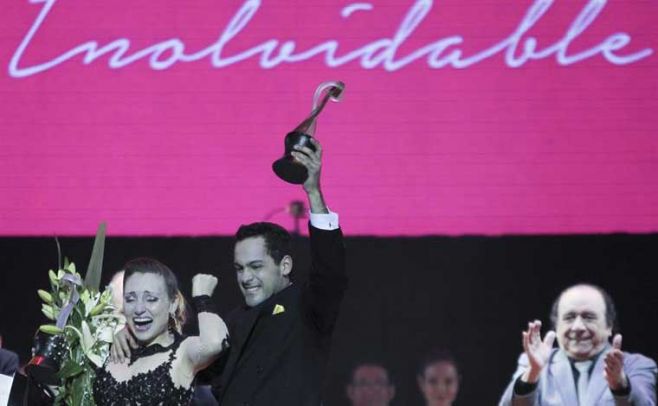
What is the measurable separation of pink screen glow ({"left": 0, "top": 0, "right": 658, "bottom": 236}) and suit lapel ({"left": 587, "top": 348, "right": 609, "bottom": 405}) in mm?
560

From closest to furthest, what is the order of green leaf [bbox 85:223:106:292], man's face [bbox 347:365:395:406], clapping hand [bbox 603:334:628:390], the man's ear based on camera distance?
the man's ear, green leaf [bbox 85:223:106:292], clapping hand [bbox 603:334:628:390], man's face [bbox 347:365:395:406]

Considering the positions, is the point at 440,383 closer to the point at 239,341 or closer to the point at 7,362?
the point at 7,362

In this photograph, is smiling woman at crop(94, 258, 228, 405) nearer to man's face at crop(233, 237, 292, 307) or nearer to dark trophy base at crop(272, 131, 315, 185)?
man's face at crop(233, 237, 292, 307)

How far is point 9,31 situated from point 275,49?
1.14 m

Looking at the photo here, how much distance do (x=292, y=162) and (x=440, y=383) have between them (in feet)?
7.16

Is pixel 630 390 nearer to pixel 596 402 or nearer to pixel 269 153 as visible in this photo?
pixel 596 402

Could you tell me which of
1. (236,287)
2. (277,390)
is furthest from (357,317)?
(277,390)

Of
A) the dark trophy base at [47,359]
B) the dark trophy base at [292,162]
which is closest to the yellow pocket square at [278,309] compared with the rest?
the dark trophy base at [292,162]

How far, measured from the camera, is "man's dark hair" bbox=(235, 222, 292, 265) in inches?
148

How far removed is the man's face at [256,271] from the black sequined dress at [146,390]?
0.93 ft

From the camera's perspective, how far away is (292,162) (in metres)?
3.54

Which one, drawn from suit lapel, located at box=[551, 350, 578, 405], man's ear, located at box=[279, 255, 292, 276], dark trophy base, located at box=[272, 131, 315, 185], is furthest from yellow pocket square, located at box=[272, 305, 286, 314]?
suit lapel, located at box=[551, 350, 578, 405]

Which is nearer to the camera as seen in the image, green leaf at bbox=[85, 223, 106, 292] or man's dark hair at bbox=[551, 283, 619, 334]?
green leaf at bbox=[85, 223, 106, 292]

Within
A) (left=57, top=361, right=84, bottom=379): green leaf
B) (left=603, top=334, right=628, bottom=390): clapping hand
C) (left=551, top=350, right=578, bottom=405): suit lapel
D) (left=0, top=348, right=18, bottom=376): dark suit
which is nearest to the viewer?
(left=57, top=361, right=84, bottom=379): green leaf
